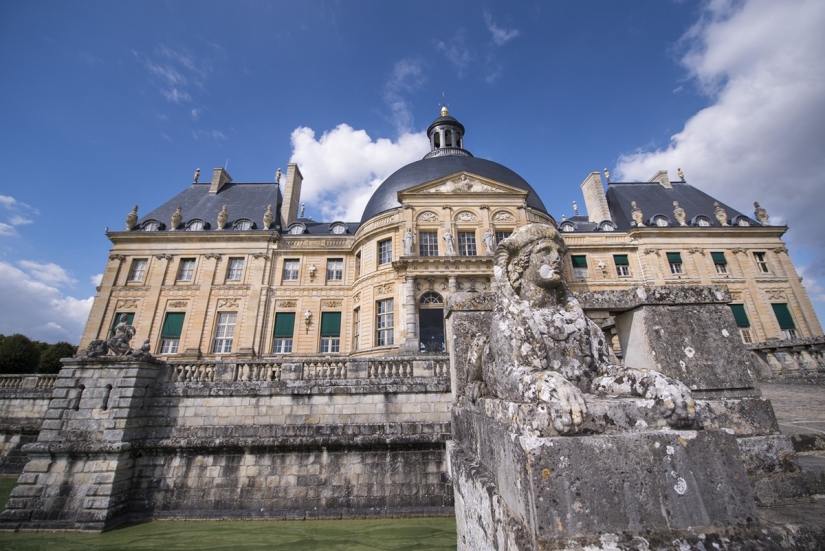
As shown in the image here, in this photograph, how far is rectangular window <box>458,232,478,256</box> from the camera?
1828cm

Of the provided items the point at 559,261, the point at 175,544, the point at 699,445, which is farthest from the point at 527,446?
the point at 175,544

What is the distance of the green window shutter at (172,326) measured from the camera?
1888cm

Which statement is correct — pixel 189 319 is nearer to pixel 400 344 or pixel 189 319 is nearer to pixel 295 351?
pixel 295 351

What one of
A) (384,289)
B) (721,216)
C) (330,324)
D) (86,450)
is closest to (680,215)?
(721,216)

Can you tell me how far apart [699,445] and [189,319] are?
22.0m

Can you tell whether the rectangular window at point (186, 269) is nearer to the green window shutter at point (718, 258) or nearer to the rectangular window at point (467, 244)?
the rectangular window at point (467, 244)

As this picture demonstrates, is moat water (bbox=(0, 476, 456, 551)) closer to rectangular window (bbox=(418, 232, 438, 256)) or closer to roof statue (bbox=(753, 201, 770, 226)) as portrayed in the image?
rectangular window (bbox=(418, 232, 438, 256))

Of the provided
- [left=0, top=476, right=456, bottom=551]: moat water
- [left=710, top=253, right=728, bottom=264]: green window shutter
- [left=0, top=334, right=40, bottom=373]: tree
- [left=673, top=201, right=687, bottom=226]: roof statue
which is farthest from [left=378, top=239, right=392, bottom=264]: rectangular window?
[left=710, top=253, right=728, bottom=264]: green window shutter

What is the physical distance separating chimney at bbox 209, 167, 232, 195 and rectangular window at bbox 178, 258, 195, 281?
20.5 feet

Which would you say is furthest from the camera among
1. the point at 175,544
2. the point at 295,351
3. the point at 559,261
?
the point at 295,351

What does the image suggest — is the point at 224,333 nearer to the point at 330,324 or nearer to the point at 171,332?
the point at 171,332

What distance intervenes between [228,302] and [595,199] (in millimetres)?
24500

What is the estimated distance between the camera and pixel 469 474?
2332 mm

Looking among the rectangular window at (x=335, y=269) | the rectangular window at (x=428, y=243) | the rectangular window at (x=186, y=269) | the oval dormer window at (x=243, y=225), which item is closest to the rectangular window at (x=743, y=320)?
the rectangular window at (x=428, y=243)
